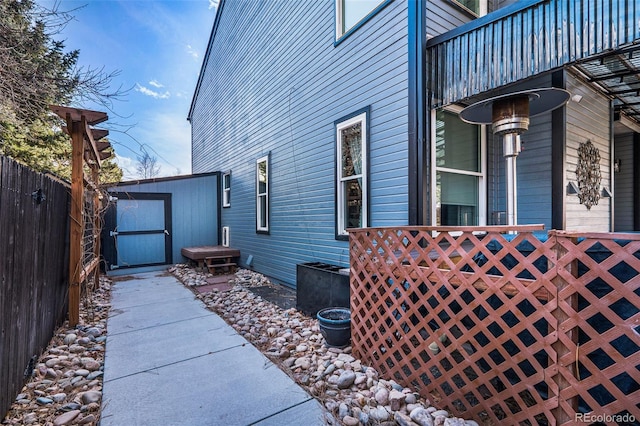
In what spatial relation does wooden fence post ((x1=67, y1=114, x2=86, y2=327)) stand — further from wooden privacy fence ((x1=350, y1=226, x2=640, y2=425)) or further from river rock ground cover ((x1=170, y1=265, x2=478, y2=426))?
wooden privacy fence ((x1=350, y1=226, x2=640, y2=425))

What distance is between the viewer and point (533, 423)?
1.65 m

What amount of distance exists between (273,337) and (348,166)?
2.47 metres

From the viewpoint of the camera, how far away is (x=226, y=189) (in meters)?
8.81

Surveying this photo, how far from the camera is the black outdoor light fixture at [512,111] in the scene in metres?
2.48

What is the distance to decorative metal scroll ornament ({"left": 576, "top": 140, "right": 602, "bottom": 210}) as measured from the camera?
13.1 feet

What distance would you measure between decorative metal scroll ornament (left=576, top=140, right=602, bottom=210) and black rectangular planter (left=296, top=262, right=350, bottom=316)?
335cm

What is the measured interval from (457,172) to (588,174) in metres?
2.08

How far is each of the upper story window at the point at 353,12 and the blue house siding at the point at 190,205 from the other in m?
6.02

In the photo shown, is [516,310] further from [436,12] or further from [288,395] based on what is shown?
[436,12]

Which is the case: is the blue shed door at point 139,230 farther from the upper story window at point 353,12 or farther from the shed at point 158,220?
the upper story window at point 353,12

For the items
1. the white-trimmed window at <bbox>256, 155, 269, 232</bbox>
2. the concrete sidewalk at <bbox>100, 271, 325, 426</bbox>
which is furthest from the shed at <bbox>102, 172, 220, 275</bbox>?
the concrete sidewalk at <bbox>100, 271, 325, 426</bbox>

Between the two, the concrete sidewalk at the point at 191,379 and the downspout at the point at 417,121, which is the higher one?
the downspout at the point at 417,121

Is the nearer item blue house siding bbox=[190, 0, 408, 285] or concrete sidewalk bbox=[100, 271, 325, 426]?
concrete sidewalk bbox=[100, 271, 325, 426]

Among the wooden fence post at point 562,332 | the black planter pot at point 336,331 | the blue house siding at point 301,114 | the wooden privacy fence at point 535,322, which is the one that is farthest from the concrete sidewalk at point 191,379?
the blue house siding at point 301,114
